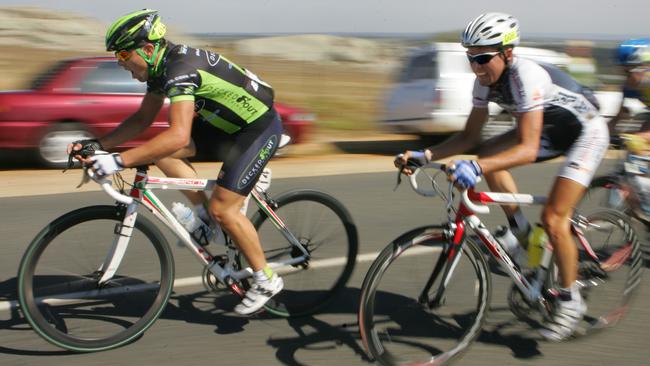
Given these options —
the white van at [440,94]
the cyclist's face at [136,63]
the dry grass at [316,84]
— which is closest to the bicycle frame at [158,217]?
the cyclist's face at [136,63]

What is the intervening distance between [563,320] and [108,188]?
8.52 ft

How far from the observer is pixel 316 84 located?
106 ft

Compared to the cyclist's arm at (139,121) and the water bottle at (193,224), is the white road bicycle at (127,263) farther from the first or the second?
the cyclist's arm at (139,121)

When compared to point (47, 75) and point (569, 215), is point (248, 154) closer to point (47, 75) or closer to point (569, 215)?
point (569, 215)

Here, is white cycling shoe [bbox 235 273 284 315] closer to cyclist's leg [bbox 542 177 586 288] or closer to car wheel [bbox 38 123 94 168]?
cyclist's leg [bbox 542 177 586 288]

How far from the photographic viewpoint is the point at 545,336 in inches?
181

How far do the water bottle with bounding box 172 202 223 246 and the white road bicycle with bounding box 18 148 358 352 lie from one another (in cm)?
4

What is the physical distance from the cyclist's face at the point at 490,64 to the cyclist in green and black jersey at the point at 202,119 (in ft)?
4.10

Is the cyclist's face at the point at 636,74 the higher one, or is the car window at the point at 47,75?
the cyclist's face at the point at 636,74

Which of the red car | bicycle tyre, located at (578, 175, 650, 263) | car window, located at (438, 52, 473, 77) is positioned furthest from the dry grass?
bicycle tyre, located at (578, 175, 650, 263)

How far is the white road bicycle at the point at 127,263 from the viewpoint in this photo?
4.47 m

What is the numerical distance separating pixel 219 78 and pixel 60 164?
7082 millimetres

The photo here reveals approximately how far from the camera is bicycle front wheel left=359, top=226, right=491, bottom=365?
13.7 ft

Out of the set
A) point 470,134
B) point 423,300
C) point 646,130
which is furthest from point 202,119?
point 646,130
